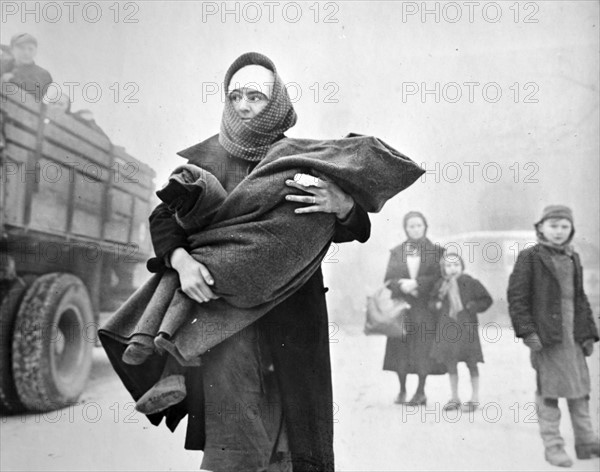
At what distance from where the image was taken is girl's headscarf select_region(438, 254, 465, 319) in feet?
8.68

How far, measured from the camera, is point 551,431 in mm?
2621

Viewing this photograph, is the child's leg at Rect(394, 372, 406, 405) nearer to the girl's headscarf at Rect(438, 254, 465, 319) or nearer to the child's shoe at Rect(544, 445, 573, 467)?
the girl's headscarf at Rect(438, 254, 465, 319)

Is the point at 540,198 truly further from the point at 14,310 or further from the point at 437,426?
the point at 14,310

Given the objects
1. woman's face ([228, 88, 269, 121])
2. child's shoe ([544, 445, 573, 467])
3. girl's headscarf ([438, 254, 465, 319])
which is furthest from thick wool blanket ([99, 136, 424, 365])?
child's shoe ([544, 445, 573, 467])

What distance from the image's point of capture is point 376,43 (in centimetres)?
272

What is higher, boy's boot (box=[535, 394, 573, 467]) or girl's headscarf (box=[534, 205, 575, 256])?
girl's headscarf (box=[534, 205, 575, 256])

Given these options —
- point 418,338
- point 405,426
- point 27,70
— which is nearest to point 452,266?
point 418,338

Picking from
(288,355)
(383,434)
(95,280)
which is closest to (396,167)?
(288,355)

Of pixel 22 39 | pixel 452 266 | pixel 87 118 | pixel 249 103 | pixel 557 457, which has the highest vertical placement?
pixel 22 39

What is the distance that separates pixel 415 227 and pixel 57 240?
1.39 meters

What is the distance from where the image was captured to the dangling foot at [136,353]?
203 cm

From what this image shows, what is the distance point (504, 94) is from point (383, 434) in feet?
4.53

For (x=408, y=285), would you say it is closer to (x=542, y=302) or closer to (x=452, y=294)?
(x=452, y=294)

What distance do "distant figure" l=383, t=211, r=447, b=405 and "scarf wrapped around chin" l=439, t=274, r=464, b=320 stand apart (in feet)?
0.14
